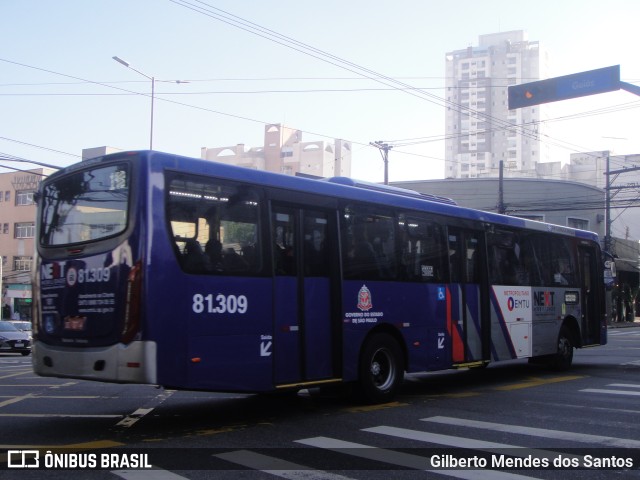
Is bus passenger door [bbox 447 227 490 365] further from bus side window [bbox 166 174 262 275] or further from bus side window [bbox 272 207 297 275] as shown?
bus side window [bbox 166 174 262 275]

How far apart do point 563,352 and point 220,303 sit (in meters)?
10.2

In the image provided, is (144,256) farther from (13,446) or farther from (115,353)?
(13,446)

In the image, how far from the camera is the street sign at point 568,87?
16078 mm

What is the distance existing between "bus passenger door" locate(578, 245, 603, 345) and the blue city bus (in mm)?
5043

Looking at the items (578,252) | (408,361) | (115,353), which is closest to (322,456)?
(115,353)

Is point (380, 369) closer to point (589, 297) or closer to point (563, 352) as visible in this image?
point (563, 352)

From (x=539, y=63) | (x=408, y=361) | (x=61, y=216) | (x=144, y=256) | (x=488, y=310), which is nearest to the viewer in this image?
(x=144, y=256)

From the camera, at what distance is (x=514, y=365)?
57.4ft

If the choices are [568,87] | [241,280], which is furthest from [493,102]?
[241,280]

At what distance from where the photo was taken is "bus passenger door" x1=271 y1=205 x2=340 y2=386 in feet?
30.0

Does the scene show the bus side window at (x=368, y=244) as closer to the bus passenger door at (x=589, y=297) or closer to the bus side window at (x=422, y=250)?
the bus side window at (x=422, y=250)

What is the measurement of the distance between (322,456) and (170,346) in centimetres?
214

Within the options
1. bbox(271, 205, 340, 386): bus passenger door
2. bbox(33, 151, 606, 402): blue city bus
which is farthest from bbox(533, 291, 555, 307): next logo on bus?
bbox(271, 205, 340, 386): bus passenger door

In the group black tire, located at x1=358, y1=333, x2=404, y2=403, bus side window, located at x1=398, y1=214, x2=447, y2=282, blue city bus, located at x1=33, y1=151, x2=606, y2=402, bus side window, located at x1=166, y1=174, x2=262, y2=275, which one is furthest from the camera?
bus side window, located at x1=398, y1=214, x2=447, y2=282
